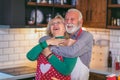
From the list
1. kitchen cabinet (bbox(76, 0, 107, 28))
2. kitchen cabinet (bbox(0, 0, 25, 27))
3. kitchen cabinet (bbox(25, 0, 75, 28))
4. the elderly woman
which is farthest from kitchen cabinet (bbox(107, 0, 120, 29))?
the elderly woman

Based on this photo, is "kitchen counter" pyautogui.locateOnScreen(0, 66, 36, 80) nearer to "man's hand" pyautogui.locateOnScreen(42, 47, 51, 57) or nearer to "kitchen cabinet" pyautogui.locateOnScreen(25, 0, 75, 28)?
"kitchen cabinet" pyautogui.locateOnScreen(25, 0, 75, 28)

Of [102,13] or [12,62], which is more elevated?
[102,13]

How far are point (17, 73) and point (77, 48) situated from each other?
4.59 feet

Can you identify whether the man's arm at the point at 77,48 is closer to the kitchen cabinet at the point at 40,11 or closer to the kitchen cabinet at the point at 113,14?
the kitchen cabinet at the point at 40,11

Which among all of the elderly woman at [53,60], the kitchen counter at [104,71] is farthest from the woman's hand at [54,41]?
the kitchen counter at [104,71]

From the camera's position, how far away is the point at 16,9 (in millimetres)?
3438

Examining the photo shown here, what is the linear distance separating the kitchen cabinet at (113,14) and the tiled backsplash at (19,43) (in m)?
0.23

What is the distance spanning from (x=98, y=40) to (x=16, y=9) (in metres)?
1.65

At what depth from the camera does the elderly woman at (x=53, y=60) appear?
6.25 ft

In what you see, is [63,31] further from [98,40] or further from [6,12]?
[98,40]

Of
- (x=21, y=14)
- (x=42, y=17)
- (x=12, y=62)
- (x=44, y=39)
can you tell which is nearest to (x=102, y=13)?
(x=42, y=17)

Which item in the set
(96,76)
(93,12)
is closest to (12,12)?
(93,12)

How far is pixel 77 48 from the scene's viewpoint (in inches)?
84.8

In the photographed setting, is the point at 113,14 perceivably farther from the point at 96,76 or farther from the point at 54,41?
the point at 54,41
